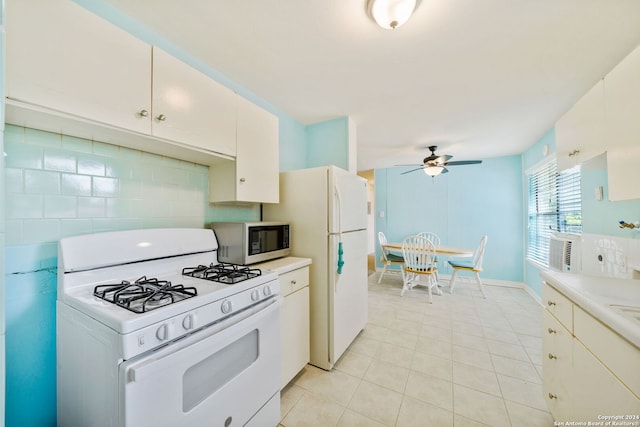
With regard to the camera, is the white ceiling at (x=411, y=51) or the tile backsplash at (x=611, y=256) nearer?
the white ceiling at (x=411, y=51)

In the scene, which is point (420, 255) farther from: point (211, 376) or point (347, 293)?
point (211, 376)

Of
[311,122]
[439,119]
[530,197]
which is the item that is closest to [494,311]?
[530,197]

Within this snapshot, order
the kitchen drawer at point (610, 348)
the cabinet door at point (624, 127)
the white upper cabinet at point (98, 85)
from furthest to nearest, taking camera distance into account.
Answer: the cabinet door at point (624, 127)
the white upper cabinet at point (98, 85)
the kitchen drawer at point (610, 348)

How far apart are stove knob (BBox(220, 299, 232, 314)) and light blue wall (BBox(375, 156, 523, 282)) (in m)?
4.37

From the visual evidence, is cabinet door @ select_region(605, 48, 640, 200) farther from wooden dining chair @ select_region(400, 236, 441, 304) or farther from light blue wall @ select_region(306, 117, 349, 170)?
wooden dining chair @ select_region(400, 236, 441, 304)

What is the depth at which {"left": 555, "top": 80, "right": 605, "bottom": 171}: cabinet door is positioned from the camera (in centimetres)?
120

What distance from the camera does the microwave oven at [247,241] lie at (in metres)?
1.60

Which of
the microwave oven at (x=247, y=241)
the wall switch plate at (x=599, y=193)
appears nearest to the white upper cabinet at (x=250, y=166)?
the microwave oven at (x=247, y=241)

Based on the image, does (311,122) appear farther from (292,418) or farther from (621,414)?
(621,414)

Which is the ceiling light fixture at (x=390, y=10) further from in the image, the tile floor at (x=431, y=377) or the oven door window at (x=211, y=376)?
the tile floor at (x=431, y=377)

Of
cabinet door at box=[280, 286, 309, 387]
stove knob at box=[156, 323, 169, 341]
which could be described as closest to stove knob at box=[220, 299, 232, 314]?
stove knob at box=[156, 323, 169, 341]

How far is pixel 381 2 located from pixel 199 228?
1716 mm

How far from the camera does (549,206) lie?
3209 mm

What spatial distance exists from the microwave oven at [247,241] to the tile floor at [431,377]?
0.99m
